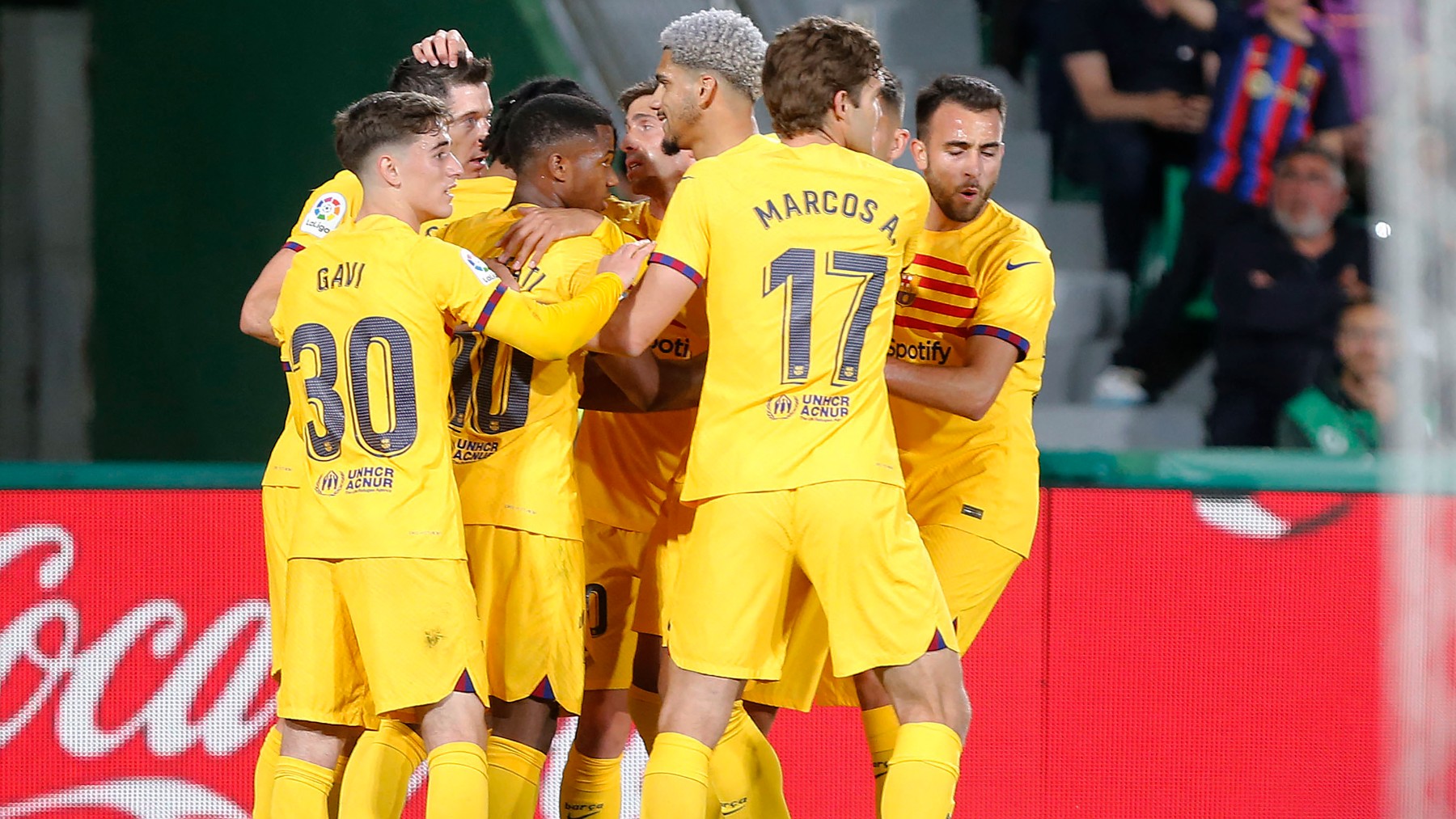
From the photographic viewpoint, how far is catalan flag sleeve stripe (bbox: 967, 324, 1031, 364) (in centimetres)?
416

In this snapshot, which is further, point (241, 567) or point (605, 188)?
point (241, 567)

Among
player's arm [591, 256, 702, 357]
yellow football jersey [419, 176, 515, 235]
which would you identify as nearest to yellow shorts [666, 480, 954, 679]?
player's arm [591, 256, 702, 357]

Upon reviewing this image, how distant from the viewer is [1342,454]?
5.05m

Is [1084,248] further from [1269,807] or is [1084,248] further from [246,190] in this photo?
[246,190]

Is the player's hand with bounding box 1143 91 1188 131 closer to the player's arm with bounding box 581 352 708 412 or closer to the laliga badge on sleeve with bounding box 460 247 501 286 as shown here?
the player's arm with bounding box 581 352 708 412

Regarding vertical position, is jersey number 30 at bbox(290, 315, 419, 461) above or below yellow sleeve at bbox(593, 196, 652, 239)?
below

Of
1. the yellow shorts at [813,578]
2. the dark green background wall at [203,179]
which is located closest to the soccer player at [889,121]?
the yellow shorts at [813,578]

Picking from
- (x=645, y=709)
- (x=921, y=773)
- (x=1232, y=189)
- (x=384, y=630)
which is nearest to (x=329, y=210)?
(x=384, y=630)

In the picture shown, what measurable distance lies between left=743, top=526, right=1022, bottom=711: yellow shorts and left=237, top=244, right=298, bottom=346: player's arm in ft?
4.83

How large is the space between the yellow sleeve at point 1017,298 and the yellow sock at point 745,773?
1113mm

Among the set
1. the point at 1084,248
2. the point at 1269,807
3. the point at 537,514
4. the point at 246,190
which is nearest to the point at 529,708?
the point at 537,514

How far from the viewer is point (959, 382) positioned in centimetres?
407

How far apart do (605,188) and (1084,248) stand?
4.02 metres

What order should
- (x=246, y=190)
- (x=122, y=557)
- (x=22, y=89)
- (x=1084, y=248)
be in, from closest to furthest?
(x=122, y=557) < (x=1084, y=248) < (x=246, y=190) < (x=22, y=89)
